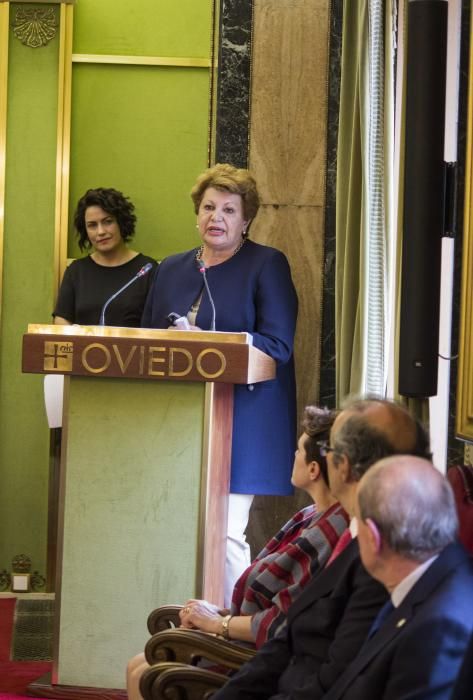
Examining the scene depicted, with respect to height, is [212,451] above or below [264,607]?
above

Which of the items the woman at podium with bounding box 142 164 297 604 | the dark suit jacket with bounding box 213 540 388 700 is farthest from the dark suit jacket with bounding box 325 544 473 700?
the woman at podium with bounding box 142 164 297 604

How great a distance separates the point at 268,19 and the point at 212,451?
213 cm

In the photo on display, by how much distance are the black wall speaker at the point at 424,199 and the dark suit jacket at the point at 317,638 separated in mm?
552

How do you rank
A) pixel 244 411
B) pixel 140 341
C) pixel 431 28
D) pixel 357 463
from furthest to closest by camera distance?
pixel 244 411 < pixel 140 341 < pixel 431 28 < pixel 357 463

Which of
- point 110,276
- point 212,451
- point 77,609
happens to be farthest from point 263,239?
point 77,609

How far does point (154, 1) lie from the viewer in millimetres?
5941

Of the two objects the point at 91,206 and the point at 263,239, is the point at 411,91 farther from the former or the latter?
the point at 91,206

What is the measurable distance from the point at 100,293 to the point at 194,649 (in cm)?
282

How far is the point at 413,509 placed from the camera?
5.92ft

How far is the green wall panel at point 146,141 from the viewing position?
19.4 ft

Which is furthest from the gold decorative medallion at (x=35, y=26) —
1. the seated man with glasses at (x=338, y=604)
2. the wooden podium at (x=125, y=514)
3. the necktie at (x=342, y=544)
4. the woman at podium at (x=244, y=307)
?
the necktie at (x=342, y=544)

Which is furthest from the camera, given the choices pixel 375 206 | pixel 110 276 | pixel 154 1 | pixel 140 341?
pixel 154 1

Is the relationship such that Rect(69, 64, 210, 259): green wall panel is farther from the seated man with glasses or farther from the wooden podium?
the seated man with glasses

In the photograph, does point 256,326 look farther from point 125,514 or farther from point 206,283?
point 125,514
